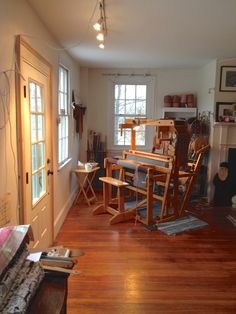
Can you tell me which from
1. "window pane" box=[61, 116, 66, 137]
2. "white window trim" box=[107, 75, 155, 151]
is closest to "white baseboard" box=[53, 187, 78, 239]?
"window pane" box=[61, 116, 66, 137]

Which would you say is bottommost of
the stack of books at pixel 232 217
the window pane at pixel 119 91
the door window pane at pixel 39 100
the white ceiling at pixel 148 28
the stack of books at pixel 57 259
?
the stack of books at pixel 232 217

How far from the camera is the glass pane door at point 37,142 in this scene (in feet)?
8.50

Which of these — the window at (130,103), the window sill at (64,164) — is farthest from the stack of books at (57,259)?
the window at (130,103)

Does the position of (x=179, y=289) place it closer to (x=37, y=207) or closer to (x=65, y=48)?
(x=37, y=207)

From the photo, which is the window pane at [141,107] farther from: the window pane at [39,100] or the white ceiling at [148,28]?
the window pane at [39,100]

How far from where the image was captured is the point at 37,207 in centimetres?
274

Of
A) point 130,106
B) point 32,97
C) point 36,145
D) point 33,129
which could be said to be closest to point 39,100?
point 32,97

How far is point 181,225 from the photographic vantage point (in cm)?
398

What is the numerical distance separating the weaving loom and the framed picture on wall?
1.44 meters

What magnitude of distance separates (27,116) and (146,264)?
1.92m

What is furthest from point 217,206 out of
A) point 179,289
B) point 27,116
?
point 27,116

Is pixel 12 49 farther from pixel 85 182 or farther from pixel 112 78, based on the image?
pixel 112 78

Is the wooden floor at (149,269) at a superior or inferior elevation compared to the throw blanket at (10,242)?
inferior

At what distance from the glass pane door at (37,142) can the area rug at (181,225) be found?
70.5 inches
